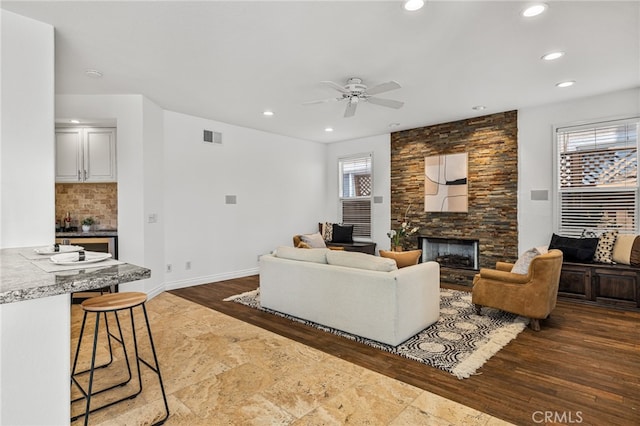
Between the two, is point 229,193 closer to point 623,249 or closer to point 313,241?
point 313,241

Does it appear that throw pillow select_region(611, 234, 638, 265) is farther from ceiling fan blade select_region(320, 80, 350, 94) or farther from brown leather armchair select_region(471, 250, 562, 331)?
ceiling fan blade select_region(320, 80, 350, 94)

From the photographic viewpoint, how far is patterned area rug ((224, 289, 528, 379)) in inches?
114

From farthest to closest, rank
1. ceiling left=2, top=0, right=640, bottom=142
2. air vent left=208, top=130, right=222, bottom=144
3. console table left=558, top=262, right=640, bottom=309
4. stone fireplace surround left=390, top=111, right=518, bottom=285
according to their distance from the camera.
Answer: air vent left=208, top=130, right=222, bottom=144 < stone fireplace surround left=390, top=111, right=518, bottom=285 < console table left=558, top=262, right=640, bottom=309 < ceiling left=2, top=0, right=640, bottom=142

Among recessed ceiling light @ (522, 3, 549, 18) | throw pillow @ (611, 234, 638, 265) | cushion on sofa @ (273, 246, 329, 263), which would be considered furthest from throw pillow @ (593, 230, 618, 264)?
cushion on sofa @ (273, 246, 329, 263)

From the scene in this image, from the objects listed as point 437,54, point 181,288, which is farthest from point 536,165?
point 181,288

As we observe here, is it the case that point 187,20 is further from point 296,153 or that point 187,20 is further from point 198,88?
point 296,153

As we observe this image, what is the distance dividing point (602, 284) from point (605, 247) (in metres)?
0.51

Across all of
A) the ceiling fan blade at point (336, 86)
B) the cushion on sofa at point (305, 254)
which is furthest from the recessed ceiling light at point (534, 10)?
the cushion on sofa at point (305, 254)

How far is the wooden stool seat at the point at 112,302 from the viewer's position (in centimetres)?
212

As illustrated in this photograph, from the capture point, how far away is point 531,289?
3598mm

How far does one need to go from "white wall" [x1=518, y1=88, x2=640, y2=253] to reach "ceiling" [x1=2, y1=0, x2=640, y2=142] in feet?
0.94

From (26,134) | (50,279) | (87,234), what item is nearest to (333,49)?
(26,134)

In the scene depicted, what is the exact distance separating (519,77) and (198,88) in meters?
4.00

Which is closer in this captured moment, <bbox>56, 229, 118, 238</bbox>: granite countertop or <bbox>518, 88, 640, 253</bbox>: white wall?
<bbox>56, 229, 118, 238</bbox>: granite countertop
